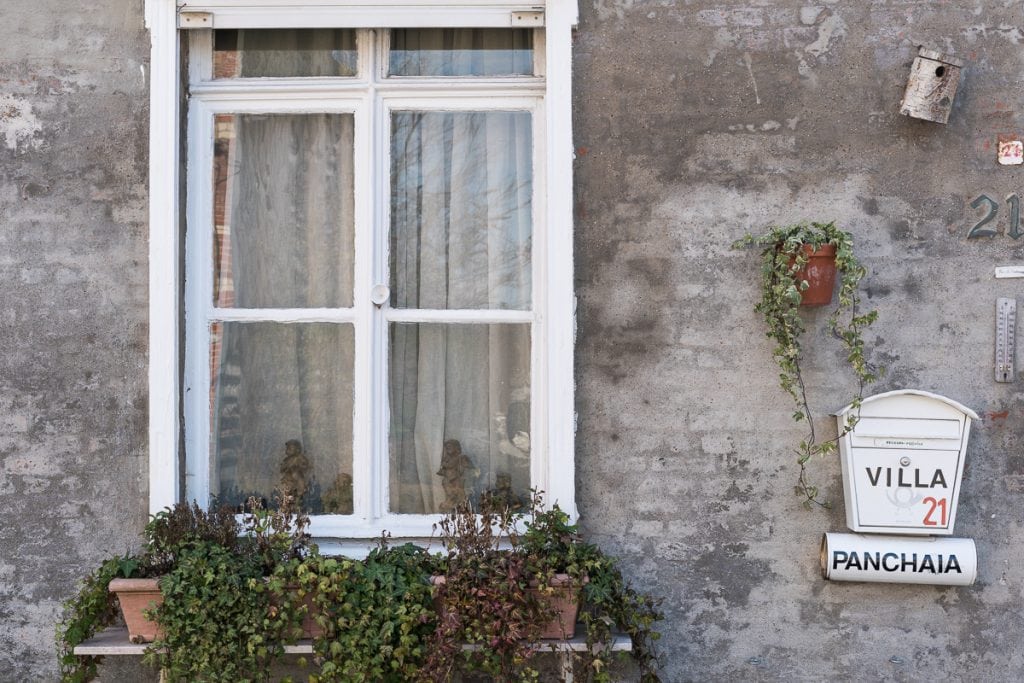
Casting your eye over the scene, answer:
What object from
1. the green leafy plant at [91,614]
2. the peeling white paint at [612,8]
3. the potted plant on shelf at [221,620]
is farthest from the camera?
the peeling white paint at [612,8]

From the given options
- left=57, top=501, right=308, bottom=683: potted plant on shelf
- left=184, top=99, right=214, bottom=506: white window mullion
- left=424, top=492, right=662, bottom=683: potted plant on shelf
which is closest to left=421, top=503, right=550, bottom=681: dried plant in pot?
left=424, top=492, right=662, bottom=683: potted plant on shelf

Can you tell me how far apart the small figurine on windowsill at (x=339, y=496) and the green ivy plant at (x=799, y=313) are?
1594mm

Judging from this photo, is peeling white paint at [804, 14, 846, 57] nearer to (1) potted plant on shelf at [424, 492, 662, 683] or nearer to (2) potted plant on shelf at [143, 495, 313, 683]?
(1) potted plant on shelf at [424, 492, 662, 683]

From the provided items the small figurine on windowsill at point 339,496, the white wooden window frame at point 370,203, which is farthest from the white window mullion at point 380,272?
the small figurine on windowsill at point 339,496

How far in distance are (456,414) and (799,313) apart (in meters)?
1.28

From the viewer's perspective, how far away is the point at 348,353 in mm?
3926

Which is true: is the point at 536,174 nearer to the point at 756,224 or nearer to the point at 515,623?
the point at 756,224

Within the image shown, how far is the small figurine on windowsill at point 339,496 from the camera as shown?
389cm

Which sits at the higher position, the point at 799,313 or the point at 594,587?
the point at 799,313

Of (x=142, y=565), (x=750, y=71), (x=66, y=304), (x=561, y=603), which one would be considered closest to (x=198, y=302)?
(x=66, y=304)

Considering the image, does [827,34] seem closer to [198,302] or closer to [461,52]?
[461,52]

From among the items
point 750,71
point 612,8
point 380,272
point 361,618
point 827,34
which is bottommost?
point 361,618

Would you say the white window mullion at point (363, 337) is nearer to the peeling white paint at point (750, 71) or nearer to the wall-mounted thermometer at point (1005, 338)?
the peeling white paint at point (750, 71)

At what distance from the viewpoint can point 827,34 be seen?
12.2ft
